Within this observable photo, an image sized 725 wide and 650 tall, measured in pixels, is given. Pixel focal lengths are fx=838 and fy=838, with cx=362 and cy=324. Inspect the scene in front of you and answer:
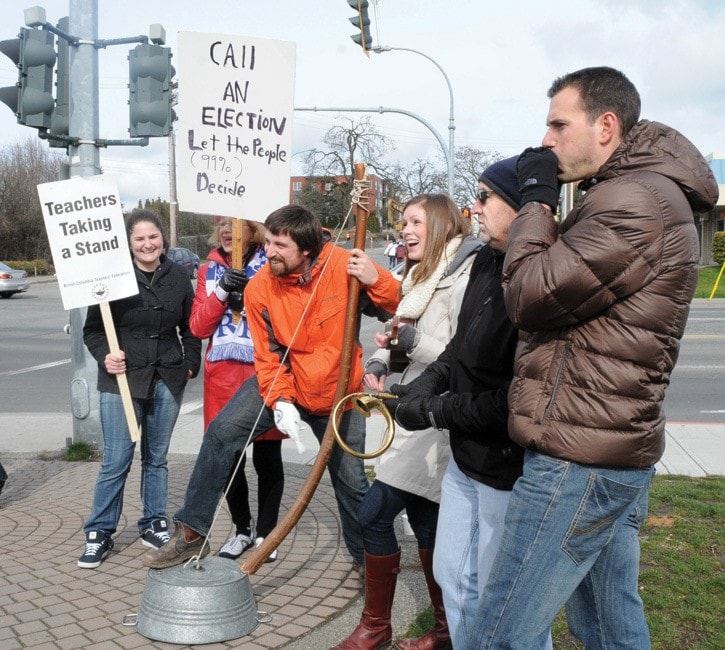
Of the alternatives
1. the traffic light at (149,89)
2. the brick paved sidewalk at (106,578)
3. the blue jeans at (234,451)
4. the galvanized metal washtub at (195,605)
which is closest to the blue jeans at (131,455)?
the brick paved sidewalk at (106,578)

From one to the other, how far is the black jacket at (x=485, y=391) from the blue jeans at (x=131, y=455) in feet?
8.01

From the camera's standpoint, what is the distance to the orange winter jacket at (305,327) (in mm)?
3924

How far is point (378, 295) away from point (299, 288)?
0.38 meters

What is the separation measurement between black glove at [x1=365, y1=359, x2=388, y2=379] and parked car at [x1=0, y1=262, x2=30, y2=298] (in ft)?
93.0

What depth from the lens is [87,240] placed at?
15.8 feet

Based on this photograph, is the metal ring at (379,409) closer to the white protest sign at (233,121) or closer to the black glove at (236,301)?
the black glove at (236,301)

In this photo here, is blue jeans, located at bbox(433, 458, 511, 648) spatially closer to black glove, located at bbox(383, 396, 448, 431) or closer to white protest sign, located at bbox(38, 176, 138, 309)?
black glove, located at bbox(383, 396, 448, 431)

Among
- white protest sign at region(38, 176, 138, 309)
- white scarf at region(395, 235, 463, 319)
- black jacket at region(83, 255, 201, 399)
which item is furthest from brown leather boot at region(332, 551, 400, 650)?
white protest sign at region(38, 176, 138, 309)

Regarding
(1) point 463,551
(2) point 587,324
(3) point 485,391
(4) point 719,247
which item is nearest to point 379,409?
(3) point 485,391

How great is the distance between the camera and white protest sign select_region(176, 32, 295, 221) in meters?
4.45

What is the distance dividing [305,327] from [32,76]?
4.18 m

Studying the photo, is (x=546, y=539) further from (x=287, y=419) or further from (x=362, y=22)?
(x=362, y=22)

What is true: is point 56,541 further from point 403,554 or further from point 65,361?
point 65,361

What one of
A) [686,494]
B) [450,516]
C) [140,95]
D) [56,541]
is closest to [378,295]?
[450,516]
